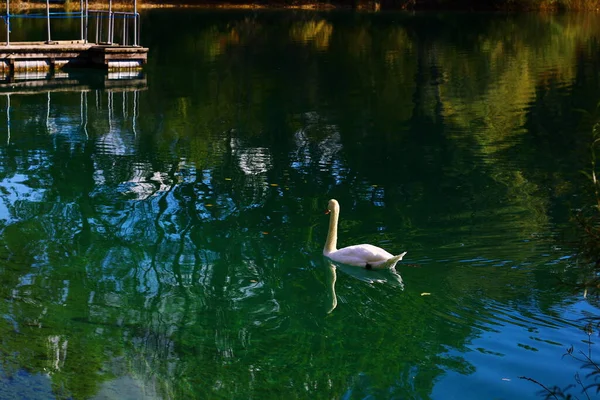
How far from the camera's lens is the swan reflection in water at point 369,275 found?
32.8ft

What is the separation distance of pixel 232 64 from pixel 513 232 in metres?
25.7

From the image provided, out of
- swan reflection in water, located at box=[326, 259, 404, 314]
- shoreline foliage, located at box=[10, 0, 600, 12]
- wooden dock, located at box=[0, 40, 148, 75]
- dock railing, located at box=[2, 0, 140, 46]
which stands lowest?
swan reflection in water, located at box=[326, 259, 404, 314]

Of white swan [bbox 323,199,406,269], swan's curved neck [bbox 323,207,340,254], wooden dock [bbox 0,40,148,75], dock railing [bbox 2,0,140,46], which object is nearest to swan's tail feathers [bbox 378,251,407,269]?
white swan [bbox 323,199,406,269]

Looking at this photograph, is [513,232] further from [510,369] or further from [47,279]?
[47,279]

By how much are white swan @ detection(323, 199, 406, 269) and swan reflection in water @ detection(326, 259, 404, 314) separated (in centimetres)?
6

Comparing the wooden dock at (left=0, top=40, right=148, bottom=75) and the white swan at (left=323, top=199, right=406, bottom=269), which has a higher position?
the wooden dock at (left=0, top=40, right=148, bottom=75)

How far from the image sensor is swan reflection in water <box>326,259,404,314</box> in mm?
9984

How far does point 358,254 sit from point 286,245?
142 centimetres

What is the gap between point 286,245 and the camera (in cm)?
1136

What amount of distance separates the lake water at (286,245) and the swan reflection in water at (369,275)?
32mm

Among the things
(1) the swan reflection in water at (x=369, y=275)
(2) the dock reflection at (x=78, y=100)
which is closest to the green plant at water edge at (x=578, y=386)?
(1) the swan reflection in water at (x=369, y=275)

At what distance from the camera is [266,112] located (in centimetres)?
2334

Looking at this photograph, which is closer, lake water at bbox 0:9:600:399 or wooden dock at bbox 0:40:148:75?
lake water at bbox 0:9:600:399

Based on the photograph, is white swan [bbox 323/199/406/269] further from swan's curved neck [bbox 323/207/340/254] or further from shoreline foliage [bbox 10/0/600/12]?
shoreline foliage [bbox 10/0/600/12]
